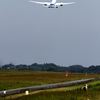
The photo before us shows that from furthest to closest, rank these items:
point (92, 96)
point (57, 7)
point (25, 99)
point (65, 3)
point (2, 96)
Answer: point (65, 3), point (57, 7), point (2, 96), point (92, 96), point (25, 99)

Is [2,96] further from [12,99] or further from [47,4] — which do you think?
[47,4]

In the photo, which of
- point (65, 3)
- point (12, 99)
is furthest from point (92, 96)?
point (65, 3)

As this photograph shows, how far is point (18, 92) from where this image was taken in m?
48.4

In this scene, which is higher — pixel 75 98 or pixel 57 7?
pixel 57 7

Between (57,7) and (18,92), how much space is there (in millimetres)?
27063

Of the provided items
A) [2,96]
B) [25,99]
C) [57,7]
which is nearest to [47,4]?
[57,7]

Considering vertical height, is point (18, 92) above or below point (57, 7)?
below

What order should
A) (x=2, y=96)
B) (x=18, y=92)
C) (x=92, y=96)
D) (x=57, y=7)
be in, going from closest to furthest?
(x=92, y=96) → (x=2, y=96) → (x=18, y=92) → (x=57, y=7)

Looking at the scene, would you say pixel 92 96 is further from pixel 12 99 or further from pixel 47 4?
pixel 47 4

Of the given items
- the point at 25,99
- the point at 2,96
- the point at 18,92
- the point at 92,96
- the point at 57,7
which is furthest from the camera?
the point at 57,7

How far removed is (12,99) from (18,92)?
9.76 meters

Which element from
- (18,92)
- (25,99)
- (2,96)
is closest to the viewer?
(25,99)

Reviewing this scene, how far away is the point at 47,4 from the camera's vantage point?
7412cm

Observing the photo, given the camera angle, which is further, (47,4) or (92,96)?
(47,4)
